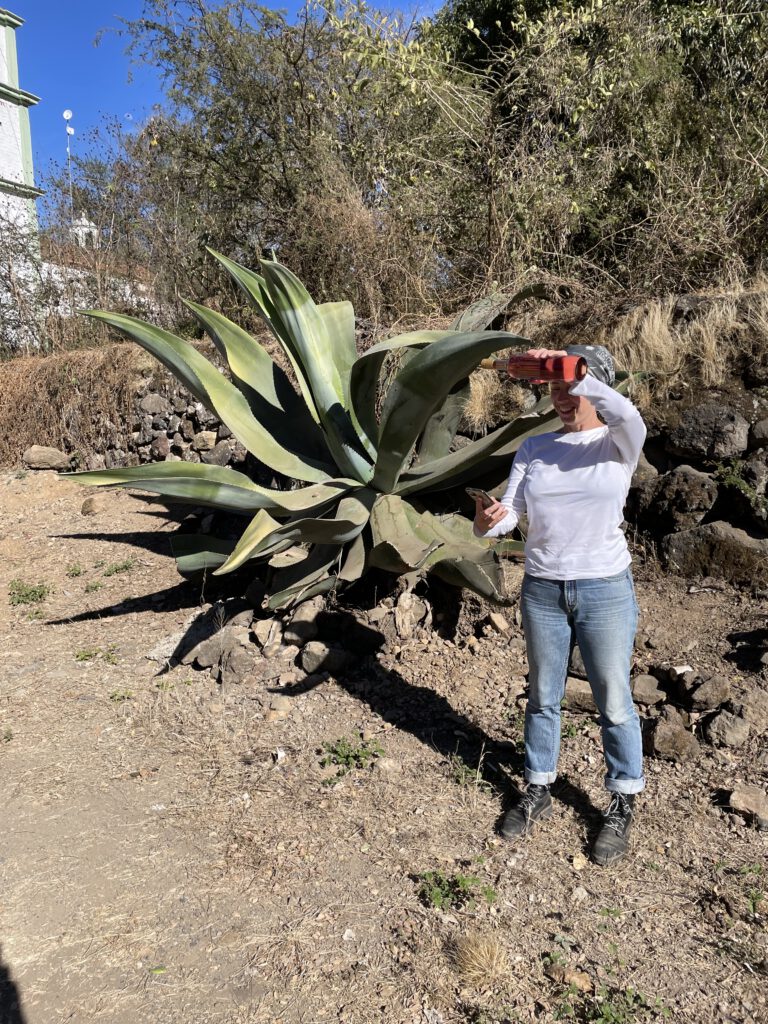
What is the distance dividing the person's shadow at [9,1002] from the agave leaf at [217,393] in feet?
7.88

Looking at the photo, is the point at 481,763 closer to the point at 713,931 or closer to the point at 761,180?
the point at 713,931

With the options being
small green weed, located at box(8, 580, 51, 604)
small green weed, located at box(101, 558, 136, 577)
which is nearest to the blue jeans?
small green weed, located at box(101, 558, 136, 577)

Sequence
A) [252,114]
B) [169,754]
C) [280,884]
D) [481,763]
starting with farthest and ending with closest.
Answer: [252,114] < [169,754] < [481,763] < [280,884]

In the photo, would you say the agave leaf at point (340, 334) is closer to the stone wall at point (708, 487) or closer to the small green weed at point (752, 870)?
the stone wall at point (708, 487)

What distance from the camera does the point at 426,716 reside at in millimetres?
3309

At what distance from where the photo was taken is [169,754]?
3.21m

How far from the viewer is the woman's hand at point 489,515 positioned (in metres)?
2.48

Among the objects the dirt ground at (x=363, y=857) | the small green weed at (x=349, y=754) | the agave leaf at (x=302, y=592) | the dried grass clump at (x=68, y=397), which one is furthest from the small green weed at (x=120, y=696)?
the dried grass clump at (x=68, y=397)

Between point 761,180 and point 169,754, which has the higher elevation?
point 761,180

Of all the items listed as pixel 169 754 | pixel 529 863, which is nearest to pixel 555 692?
pixel 529 863

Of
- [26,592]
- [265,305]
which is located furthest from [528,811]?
[26,592]

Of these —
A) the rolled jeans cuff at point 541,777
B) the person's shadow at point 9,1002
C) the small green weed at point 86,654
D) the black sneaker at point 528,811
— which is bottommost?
the person's shadow at point 9,1002

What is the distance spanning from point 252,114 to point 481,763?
7.23 meters

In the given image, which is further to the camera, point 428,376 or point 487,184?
point 487,184
